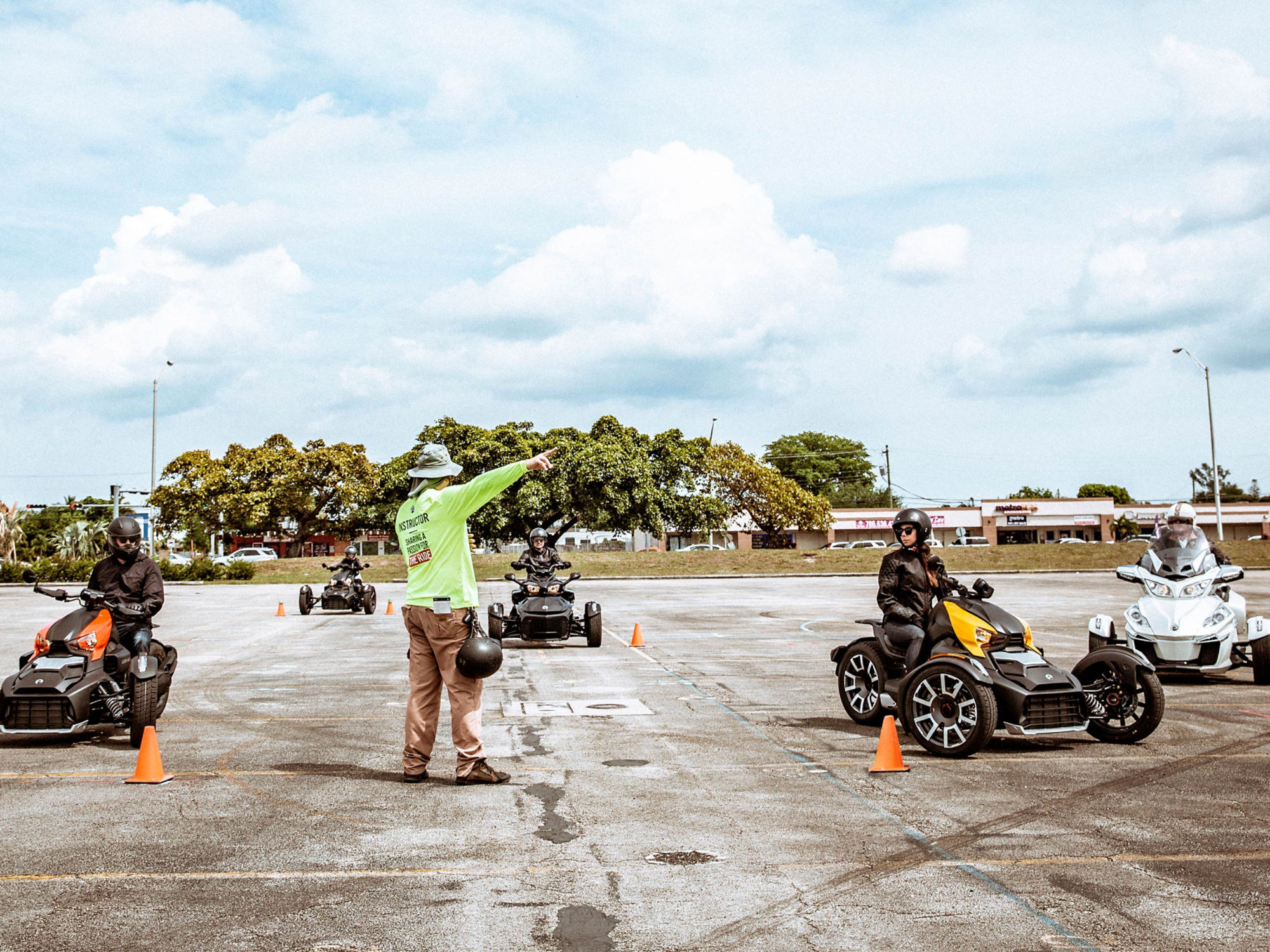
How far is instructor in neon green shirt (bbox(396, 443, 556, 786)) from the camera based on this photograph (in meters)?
7.25

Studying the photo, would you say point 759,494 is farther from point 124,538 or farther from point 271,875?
point 271,875

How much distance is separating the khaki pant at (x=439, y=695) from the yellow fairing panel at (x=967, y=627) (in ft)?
11.4

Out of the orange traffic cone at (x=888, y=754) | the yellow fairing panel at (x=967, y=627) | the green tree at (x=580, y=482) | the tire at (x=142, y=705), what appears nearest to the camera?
the orange traffic cone at (x=888, y=754)

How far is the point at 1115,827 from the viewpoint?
19.7 ft

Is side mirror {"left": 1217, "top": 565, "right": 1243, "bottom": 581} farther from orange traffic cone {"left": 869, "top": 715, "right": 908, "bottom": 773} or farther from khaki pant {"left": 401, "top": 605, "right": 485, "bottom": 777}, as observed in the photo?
khaki pant {"left": 401, "top": 605, "right": 485, "bottom": 777}

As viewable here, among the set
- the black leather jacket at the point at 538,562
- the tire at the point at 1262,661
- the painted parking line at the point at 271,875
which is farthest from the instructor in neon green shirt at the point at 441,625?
the black leather jacket at the point at 538,562

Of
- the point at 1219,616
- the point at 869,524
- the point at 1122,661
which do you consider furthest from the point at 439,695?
the point at 869,524

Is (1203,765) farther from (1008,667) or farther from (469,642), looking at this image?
(469,642)

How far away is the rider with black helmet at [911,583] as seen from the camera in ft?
29.1

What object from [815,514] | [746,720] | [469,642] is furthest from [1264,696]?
[815,514]

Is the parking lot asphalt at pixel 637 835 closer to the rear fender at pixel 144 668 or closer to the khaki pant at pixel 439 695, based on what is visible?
the khaki pant at pixel 439 695

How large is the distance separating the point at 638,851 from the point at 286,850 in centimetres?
172

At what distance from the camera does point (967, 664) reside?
800cm

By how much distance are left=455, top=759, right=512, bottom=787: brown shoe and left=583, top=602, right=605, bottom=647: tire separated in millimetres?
9711
